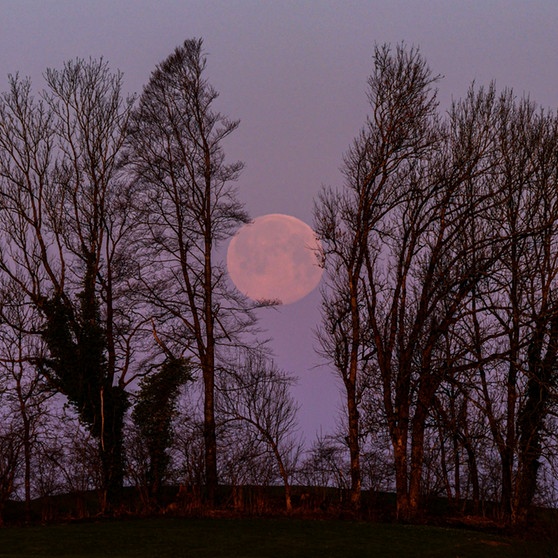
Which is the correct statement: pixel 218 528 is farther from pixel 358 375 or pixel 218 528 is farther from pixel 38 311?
pixel 38 311

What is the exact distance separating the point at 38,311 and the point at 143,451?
585cm

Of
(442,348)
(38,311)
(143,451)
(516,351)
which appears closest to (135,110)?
(38,311)

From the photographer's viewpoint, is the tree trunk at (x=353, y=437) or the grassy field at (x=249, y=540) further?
the tree trunk at (x=353, y=437)

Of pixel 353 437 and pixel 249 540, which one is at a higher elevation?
pixel 353 437

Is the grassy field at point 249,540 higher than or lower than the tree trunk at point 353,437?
lower

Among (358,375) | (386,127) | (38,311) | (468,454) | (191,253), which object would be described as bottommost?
(468,454)

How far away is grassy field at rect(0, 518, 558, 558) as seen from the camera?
14531 millimetres

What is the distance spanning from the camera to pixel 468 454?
76.3 ft

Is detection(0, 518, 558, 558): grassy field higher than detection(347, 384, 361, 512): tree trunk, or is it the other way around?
detection(347, 384, 361, 512): tree trunk

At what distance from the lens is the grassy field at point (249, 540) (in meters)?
14.5

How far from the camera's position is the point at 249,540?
52.2 ft

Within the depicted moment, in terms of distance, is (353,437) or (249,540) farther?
(353,437)

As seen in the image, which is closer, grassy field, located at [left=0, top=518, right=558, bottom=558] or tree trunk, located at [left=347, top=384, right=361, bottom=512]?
grassy field, located at [left=0, top=518, right=558, bottom=558]

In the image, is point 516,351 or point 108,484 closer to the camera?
point 516,351
